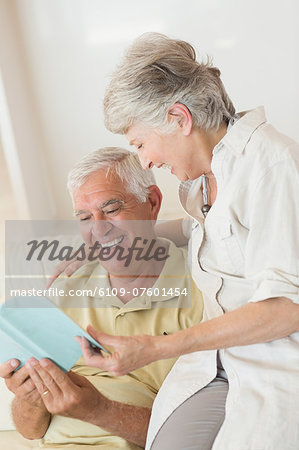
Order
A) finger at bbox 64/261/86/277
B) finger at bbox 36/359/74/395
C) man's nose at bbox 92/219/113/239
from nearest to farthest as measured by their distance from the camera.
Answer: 1. finger at bbox 36/359/74/395
2. man's nose at bbox 92/219/113/239
3. finger at bbox 64/261/86/277

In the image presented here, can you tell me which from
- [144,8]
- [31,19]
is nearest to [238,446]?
[144,8]

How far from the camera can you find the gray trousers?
1.30 meters

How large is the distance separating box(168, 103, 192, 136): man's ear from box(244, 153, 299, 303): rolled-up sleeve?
0.23 meters

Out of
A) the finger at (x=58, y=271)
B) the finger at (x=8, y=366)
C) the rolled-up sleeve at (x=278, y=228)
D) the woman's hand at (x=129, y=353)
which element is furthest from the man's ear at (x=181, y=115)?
the finger at (x=58, y=271)

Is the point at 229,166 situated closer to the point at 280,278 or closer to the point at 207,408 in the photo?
the point at 280,278

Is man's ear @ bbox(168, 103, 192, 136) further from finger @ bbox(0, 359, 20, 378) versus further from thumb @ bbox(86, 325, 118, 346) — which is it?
finger @ bbox(0, 359, 20, 378)

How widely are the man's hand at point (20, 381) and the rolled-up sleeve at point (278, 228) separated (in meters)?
0.63

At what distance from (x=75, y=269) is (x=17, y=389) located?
515 mm

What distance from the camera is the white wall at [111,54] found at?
3867 millimetres

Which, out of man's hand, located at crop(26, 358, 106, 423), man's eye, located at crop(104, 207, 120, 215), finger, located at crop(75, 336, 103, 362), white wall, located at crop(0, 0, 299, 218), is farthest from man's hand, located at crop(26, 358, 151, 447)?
white wall, located at crop(0, 0, 299, 218)

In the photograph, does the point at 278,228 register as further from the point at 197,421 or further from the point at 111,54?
the point at 111,54

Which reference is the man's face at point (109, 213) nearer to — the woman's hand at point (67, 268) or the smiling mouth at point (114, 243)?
the smiling mouth at point (114, 243)

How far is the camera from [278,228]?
3.85ft

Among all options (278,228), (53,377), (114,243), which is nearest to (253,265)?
(278,228)
